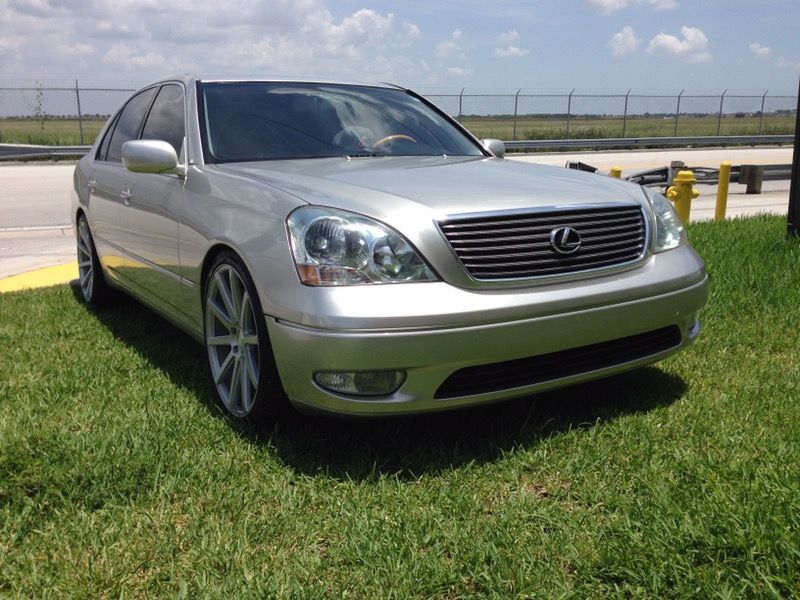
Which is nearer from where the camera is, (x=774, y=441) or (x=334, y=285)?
(x=334, y=285)

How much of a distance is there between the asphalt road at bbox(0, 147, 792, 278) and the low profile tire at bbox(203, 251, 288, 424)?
4791 mm

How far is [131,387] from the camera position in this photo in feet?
13.5

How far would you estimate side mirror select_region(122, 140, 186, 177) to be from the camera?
3.92 meters

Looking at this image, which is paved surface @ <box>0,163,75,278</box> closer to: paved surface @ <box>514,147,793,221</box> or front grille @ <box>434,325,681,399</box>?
front grille @ <box>434,325,681,399</box>

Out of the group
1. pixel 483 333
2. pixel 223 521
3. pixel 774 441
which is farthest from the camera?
pixel 774 441

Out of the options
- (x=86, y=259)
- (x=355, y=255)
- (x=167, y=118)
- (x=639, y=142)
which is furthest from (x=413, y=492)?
(x=639, y=142)

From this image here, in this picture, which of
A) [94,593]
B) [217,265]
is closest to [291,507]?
[94,593]

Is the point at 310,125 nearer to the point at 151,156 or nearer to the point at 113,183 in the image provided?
the point at 151,156

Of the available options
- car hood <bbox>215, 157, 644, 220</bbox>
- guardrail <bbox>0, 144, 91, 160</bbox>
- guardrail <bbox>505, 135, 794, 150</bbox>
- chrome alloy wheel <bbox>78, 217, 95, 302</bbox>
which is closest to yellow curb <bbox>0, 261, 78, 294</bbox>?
chrome alloy wheel <bbox>78, 217, 95, 302</bbox>

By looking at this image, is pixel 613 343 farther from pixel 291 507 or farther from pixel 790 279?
pixel 790 279

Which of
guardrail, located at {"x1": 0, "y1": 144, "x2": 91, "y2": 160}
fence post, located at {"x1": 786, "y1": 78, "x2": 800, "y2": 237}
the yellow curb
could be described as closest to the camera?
fence post, located at {"x1": 786, "y1": 78, "x2": 800, "y2": 237}

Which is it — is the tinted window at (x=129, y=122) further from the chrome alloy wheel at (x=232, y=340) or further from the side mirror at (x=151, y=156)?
the chrome alloy wheel at (x=232, y=340)

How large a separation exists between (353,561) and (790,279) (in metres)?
4.33

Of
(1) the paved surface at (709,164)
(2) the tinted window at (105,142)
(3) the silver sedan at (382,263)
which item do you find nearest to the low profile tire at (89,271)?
(2) the tinted window at (105,142)
